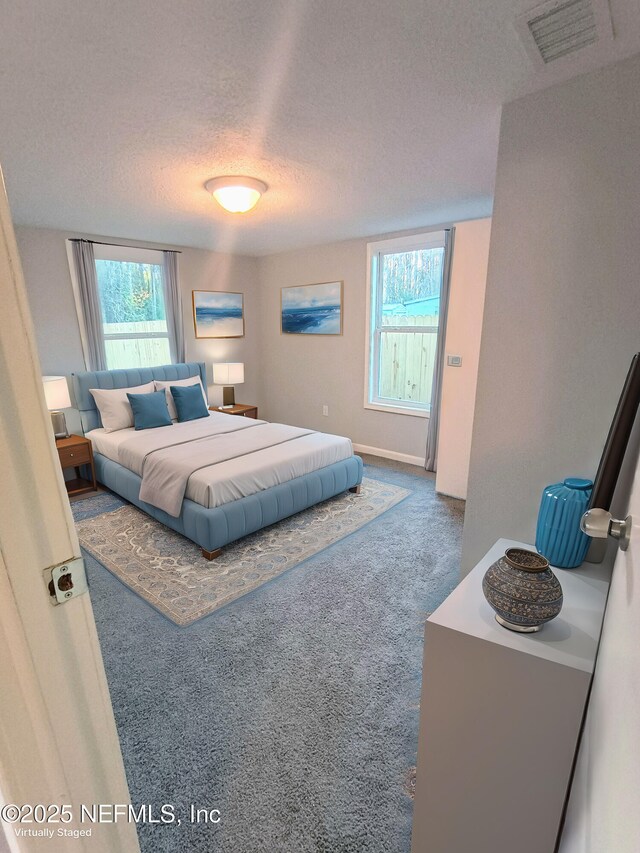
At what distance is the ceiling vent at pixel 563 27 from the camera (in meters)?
1.18

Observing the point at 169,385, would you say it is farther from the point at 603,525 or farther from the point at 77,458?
the point at 603,525

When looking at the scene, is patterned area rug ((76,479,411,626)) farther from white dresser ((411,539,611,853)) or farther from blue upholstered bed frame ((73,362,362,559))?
white dresser ((411,539,611,853))

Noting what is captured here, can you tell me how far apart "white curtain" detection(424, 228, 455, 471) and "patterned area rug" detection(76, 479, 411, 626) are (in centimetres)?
87

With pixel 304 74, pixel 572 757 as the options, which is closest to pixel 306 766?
pixel 572 757

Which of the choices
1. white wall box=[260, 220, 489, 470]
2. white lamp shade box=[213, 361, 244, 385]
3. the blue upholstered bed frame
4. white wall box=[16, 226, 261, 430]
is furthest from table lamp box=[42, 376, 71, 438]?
white wall box=[260, 220, 489, 470]

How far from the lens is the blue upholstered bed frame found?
270 centimetres

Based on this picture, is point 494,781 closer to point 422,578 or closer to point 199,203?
point 422,578

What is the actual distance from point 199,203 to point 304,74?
71.9 inches

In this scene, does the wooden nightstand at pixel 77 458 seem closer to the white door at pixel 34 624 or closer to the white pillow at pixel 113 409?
the white pillow at pixel 113 409

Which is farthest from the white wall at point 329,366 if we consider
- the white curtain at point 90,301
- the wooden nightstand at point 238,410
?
the white curtain at point 90,301

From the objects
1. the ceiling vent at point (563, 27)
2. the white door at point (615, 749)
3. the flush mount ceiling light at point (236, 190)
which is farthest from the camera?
the flush mount ceiling light at point (236, 190)

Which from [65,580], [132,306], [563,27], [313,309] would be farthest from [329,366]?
[65,580]

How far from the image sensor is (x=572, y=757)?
0.96 meters

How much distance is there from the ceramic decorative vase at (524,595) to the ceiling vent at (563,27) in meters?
1.59
